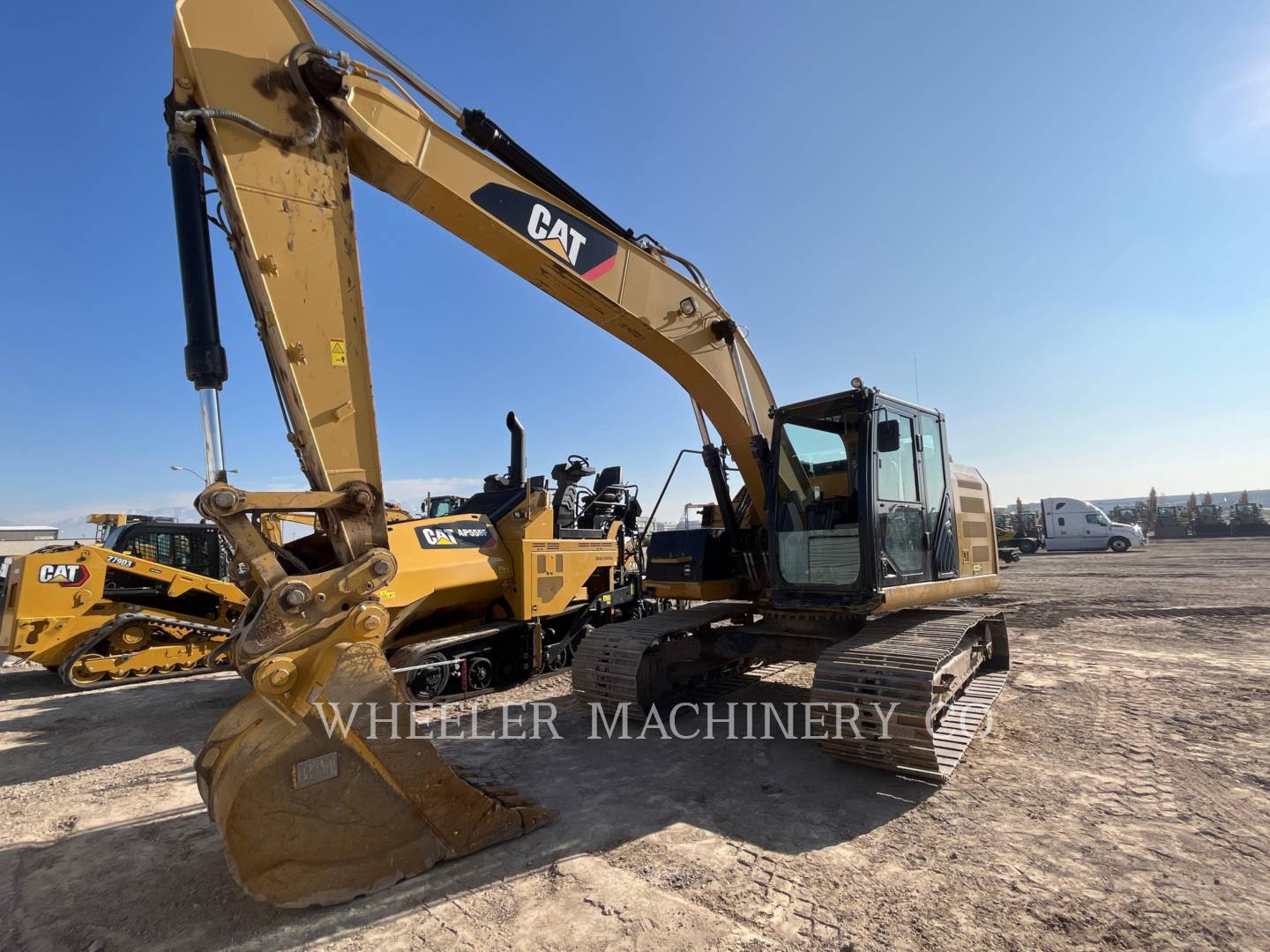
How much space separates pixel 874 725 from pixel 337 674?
3.19 m

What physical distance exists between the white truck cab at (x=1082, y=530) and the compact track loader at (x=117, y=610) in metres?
32.5

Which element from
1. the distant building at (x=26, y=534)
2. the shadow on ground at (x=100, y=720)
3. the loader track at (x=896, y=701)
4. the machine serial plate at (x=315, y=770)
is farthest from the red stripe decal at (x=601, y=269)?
the distant building at (x=26, y=534)

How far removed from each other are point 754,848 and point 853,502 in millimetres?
2787

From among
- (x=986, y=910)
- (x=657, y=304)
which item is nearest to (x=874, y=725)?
(x=986, y=910)

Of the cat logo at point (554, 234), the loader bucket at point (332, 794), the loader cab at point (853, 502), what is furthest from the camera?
the loader cab at point (853, 502)

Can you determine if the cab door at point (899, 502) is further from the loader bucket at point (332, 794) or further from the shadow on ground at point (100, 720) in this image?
the shadow on ground at point (100, 720)

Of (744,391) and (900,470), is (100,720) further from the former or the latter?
(900,470)

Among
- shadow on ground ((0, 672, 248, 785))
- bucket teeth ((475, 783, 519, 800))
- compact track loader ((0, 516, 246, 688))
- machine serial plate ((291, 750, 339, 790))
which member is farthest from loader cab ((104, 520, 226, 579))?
machine serial plate ((291, 750, 339, 790))

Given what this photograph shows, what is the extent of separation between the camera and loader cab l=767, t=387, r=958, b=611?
5.05 m

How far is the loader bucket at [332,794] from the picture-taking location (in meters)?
2.78

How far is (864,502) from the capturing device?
499 centimetres

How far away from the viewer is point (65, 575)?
26.4 feet

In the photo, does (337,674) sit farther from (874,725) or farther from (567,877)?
(874,725)

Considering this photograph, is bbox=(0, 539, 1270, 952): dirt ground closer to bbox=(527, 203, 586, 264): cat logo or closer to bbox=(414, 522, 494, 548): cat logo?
bbox=(414, 522, 494, 548): cat logo
